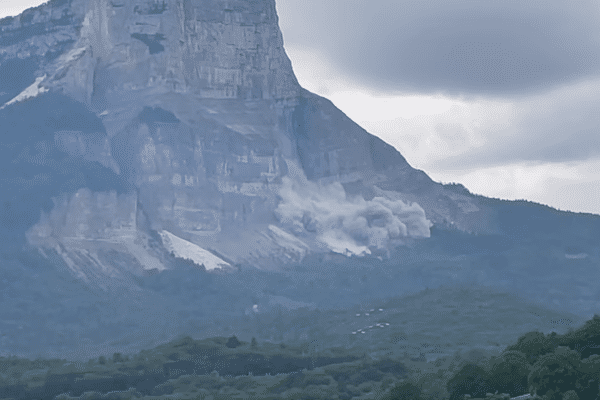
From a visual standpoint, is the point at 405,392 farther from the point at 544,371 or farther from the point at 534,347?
the point at 544,371

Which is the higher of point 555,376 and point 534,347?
point 534,347

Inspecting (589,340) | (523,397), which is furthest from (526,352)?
(523,397)

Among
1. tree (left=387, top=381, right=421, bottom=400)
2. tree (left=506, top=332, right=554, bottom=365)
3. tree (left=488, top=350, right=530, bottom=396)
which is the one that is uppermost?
tree (left=506, top=332, right=554, bottom=365)

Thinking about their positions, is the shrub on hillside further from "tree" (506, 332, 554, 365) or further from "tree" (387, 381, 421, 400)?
"tree" (387, 381, 421, 400)

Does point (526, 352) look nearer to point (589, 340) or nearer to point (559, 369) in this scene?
point (589, 340)

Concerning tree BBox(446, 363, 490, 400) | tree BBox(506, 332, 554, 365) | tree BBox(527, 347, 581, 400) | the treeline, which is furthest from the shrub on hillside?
tree BBox(527, 347, 581, 400)

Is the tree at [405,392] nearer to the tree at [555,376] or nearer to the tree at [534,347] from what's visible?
the tree at [534,347]

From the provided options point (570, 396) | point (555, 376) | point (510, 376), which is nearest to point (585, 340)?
point (510, 376)

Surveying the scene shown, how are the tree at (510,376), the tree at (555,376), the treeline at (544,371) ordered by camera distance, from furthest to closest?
the tree at (510,376), the treeline at (544,371), the tree at (555,376)

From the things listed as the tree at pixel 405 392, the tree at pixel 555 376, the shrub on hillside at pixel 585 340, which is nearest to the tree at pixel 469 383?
the tree at pixel 405 392
